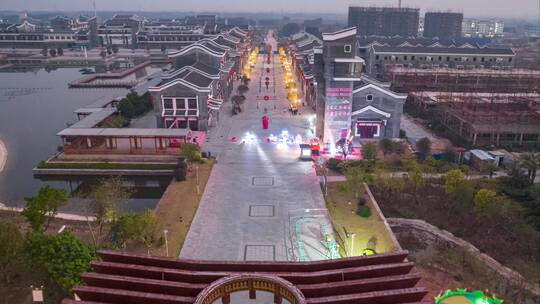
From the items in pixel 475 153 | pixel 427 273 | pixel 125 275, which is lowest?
pixel 427 273

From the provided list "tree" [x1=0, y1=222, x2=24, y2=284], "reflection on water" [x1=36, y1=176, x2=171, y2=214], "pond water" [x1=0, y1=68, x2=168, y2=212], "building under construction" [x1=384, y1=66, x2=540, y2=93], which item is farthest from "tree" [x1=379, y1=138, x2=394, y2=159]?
"tree" [x1=0, y1=222, x2=24, y2=284]

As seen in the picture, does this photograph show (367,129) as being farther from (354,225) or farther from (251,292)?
(251,292)

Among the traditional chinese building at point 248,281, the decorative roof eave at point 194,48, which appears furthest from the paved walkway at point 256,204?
the decorative roof eave at point 194,48

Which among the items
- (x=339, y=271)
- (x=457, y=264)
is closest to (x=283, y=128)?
(x=457, y=264)

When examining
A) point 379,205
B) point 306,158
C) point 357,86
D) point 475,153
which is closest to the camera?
point 379,205

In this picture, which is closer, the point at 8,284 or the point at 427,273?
the point at 8,284

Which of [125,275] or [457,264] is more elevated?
[125,275]

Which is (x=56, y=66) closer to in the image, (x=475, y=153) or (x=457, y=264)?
(x=475, y=153)
